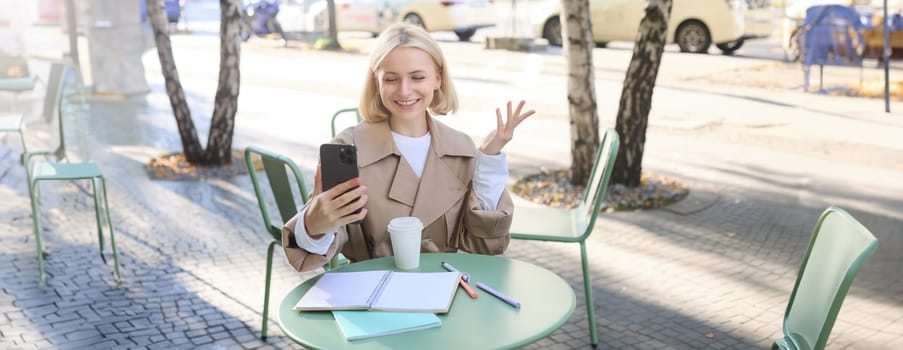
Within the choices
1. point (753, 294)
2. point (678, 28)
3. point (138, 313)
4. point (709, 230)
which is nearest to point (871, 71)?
point (678, 28)

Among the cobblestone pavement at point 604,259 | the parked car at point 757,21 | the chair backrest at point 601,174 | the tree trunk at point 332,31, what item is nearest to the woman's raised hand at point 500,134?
the chair backrest at point 601,174

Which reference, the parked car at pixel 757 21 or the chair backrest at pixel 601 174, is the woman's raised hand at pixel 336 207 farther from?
the parked car at pixel 757 21

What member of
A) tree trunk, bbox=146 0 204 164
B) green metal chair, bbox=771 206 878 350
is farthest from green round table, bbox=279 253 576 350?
tree trunk, bbox=146 0 204 164

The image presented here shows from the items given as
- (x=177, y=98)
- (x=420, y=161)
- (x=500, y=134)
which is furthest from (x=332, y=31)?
(x=500, y=134)

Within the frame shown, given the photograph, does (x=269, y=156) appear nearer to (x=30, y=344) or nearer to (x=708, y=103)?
(x=30, y=344)

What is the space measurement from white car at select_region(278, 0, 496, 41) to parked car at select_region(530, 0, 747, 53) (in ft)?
10.4

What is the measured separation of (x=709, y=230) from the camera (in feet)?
20.3

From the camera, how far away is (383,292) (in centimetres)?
261

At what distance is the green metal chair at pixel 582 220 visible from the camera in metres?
4.09

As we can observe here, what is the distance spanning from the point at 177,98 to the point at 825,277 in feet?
22.9

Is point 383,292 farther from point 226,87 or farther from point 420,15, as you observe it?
point 420,15

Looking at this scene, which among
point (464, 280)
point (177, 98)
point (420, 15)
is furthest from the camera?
point (420, 15)

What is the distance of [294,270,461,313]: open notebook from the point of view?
252 cm

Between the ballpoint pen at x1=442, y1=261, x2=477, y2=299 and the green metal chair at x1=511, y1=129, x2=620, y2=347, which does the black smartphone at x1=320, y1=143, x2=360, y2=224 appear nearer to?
the ballpoint pen at x1=442, y1=261, x2=477, y2=299
